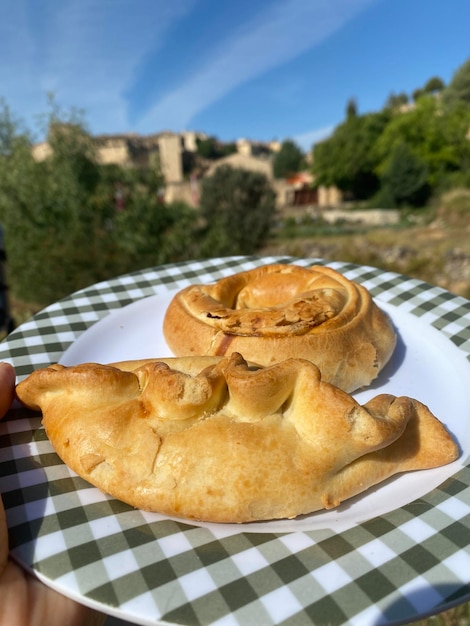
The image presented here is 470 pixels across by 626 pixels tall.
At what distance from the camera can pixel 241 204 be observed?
1916 centimetres

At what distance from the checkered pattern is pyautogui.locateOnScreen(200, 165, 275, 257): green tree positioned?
612 inches

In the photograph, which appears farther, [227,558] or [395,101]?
[395,101]

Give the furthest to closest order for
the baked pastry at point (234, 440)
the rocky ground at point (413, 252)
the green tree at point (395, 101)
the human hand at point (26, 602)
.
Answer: the green tree at point (395, 101) → the rocky ground at point (413, 252) → the baked pastry at point (234, 440) → the human hand at point (26, 602)

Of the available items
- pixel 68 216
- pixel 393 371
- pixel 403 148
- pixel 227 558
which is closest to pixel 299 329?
pixel 393 371

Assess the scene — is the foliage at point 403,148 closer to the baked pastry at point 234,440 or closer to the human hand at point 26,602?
the baked pastry at point 234,440

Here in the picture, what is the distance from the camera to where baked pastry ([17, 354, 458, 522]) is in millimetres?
1528

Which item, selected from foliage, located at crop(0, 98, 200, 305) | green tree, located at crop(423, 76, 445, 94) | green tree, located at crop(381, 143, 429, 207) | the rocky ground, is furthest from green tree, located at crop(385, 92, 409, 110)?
foliage, located at crop(0, 98, 200, 305)

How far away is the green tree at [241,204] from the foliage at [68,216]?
7049mm

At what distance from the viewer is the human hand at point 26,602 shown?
54.0 inches

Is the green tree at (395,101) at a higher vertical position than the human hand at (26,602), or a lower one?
higher

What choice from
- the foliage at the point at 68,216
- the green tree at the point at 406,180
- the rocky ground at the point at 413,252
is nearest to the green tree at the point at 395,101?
the green tree at the point at 406,180

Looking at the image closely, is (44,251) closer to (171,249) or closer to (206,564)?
(171,249)

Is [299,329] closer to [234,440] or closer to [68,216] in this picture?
[234,440]

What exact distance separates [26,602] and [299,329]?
5.43ft
